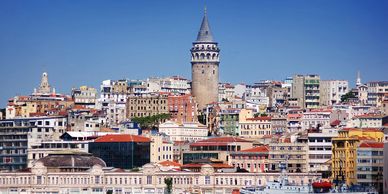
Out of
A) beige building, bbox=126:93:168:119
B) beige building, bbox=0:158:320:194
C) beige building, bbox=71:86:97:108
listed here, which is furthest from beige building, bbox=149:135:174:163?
beige building, bbox=71:86:97:108

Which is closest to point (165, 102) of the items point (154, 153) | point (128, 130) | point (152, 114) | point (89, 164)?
point (152, 114)

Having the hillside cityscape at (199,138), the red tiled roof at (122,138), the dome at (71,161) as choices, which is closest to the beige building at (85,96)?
the hillside cityscape at (199,138)

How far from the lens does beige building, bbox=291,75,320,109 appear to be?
165 m

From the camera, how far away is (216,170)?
11419 cm

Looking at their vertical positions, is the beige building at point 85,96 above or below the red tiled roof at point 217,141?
above

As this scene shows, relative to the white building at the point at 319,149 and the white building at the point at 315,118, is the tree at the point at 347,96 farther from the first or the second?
the white building at the point at 319,149

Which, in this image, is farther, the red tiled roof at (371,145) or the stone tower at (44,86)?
the stone tower at (44,86)

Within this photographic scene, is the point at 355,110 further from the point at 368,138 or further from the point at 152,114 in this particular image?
the point at 368,138

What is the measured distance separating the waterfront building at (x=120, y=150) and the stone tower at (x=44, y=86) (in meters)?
53.1

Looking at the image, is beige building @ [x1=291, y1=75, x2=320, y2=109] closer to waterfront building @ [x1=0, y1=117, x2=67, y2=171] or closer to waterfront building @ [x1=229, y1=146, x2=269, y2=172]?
waterfront building @ [x1=229, y1=146, x2=269, y2=172]

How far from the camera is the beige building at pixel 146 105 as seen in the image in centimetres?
15250

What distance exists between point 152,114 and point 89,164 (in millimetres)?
37300

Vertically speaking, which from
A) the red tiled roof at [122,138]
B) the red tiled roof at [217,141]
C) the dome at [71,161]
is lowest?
the dome at [71,161]

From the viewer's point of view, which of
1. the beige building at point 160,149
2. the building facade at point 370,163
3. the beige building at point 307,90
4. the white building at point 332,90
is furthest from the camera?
the white building at point 332,90
